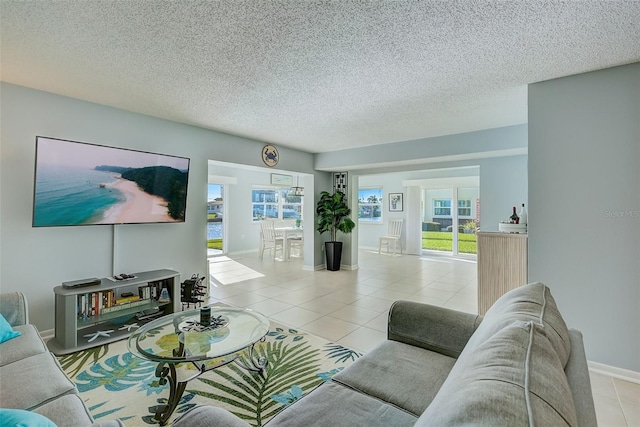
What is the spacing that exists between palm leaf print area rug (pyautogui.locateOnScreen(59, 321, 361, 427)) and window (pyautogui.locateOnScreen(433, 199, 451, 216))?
651 centimetres

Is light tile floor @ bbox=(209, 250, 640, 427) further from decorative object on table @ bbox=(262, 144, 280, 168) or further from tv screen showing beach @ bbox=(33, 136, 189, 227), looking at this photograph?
decorative object on table @ bbox=(262, 144, 280, 168)

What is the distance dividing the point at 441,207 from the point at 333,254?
13.0 ft

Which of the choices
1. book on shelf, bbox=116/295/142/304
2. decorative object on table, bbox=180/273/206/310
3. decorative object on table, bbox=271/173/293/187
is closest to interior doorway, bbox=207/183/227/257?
decorative object on table, bbox=271/173/293/187

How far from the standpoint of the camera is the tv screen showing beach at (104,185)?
2.68 m

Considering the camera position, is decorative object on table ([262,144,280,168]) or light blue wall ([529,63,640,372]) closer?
light blue wall ([529,63,640,372])

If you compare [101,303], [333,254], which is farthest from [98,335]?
[333,254]

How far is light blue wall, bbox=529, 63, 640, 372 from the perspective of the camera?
7.29ft

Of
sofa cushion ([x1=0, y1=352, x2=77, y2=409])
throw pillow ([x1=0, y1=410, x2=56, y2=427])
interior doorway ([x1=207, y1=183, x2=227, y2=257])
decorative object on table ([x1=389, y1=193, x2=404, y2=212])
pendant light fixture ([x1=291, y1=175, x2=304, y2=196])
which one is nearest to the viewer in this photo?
throw pillow ([x1=0, y1=410, x2=56, y2=427])

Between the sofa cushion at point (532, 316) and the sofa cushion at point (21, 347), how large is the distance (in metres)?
2.43

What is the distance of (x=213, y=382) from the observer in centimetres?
216

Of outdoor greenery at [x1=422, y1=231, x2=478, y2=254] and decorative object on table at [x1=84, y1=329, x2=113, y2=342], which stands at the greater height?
outdoor greenery at [x1=422, y1=231, x2=478, y2=254]

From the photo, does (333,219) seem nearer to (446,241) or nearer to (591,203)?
(446,241)

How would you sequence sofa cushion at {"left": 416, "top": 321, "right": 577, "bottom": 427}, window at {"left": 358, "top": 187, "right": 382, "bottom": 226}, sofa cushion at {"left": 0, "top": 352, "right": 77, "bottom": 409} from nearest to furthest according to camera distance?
sofa cushion at {"left": 416, "top": 321, "right": 577, "bottom": 427} < sofa cushion at {"left": 0, "top": 352, "right": 77, "bottom": 409} < window at {"left": 358, "top": 187, "right": 382, "bottom": 226}

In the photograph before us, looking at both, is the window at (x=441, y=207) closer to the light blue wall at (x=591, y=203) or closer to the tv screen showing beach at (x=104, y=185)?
the light blue wall at (x=591, y=203)
